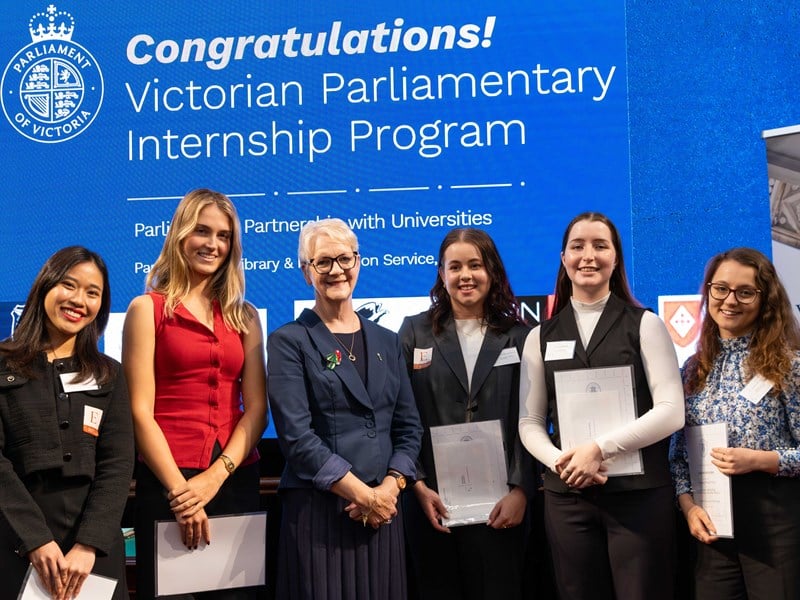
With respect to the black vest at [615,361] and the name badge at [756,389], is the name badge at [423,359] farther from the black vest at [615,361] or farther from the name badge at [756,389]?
the name badge at [756,389]

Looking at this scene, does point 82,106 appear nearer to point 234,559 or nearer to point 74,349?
point 74,349

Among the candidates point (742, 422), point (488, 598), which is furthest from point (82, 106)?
point (742, 422)

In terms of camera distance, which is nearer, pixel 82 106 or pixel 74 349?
pixel 74 349

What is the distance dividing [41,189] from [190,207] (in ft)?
6.07

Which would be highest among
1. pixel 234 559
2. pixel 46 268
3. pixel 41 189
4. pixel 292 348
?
pixel 41 189

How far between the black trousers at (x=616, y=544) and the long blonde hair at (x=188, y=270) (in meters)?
1.17

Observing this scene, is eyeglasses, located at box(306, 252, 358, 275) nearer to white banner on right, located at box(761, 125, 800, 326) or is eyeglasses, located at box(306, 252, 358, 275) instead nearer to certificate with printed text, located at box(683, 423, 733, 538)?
certificate with printed text, located at box(683, 423, 733, 538)

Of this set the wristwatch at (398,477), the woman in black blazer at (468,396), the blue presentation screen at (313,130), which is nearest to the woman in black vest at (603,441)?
the woman in black blazer at (468,396)

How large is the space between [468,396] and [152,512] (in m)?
1.05

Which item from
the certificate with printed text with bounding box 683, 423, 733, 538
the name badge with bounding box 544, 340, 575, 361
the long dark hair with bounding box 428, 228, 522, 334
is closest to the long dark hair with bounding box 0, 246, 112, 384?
the long dark hair with bounding box 428, 228, 522, 334

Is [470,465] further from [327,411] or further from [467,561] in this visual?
[327,411]

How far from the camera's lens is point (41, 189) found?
394cm

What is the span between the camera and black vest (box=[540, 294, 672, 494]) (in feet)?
7.99

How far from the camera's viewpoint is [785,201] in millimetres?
3551
